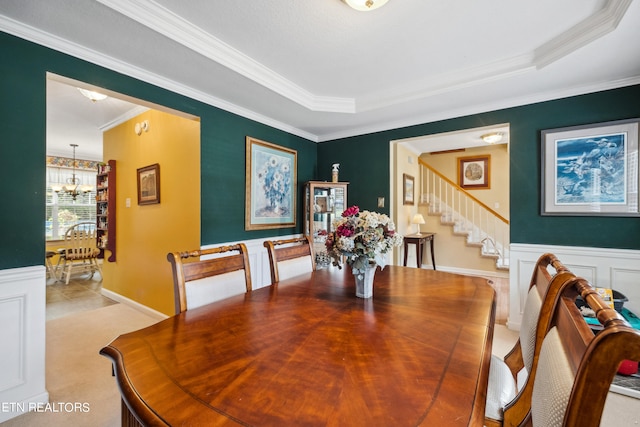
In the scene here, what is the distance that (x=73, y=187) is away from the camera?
5961 millimetres

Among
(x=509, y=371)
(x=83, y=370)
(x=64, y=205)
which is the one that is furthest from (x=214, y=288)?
(x=64, y=205)

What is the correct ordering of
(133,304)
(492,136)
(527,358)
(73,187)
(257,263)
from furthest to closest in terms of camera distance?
(73,187), (492,136), (133,304), (257,263), (527,358)

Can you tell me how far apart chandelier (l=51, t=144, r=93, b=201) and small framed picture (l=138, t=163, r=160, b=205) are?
3183mm

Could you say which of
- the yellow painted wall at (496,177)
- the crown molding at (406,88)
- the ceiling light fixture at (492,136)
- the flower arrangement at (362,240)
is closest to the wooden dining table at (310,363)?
the flower arrangement at (362,240)

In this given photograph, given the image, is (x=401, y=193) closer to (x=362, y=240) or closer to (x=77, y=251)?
(x=362, y=240)

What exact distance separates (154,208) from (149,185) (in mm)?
315

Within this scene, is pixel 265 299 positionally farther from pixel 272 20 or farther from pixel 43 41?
pixel 43 41

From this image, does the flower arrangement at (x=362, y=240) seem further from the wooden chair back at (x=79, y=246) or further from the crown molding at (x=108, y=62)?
the wooden chair back at (x=79, y=246)

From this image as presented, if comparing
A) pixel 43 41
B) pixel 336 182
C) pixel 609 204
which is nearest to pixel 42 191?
pixel 43 41

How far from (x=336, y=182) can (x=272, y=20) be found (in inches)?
94.0

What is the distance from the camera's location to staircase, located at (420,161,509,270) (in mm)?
5414

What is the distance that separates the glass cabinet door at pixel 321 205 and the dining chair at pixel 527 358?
2.80 meters

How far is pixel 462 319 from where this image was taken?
1.26 metres

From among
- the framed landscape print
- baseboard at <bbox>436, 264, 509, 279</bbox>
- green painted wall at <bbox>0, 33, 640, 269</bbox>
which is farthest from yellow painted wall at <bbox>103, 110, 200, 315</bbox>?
baseboard at <bbox>436, 264, 509, 279</bbox>
